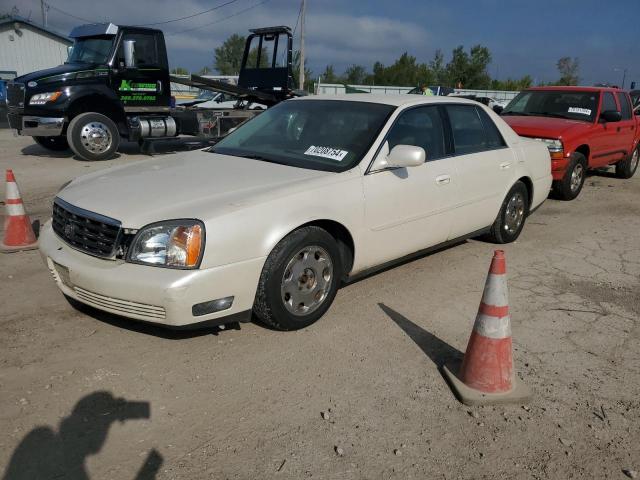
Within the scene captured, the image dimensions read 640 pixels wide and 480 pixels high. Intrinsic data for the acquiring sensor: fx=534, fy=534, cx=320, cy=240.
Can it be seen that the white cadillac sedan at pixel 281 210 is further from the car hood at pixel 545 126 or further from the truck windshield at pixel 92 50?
the truck windshield at pixel 92 50

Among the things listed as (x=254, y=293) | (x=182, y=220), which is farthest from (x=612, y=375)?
(x=182, y=220)

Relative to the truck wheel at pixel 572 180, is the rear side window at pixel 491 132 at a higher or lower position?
higher

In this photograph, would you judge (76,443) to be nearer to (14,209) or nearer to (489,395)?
(489,395)

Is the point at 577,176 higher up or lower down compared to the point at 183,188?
lower down

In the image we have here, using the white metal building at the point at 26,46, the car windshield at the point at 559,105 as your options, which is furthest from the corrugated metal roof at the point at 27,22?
the car windshield at the point at 559,105

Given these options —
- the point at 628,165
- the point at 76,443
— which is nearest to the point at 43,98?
the point at 76,443

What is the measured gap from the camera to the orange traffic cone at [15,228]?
5.14 meters

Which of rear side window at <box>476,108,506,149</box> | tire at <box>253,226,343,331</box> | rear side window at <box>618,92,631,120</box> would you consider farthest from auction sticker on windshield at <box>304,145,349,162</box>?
rear side window at <box>618,92,631,120</box>

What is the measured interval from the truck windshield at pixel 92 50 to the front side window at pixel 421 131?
28.2 feet

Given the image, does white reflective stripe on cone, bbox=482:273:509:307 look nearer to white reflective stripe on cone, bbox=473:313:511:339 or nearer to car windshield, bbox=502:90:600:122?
white reflective stripe on cone, bbox=473:313:511:339

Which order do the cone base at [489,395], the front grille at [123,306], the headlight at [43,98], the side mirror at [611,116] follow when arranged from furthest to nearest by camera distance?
the headlight at [43,98] → the side mirror at [611,116] → the front grille at [123,306] → the cone base at [489,395]

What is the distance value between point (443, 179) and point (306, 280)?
163 centimetres

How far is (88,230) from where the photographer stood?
3.30 metres

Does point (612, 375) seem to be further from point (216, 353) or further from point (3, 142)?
point (3, 142)
